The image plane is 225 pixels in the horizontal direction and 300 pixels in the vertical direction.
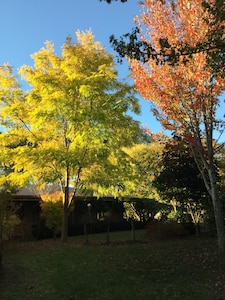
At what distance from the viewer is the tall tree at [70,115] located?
13805mm

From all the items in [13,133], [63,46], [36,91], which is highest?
[63,46]

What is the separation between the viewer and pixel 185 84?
1098 centimetres

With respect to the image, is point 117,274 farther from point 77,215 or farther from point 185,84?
point 77,215

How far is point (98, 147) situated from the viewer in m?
13.6

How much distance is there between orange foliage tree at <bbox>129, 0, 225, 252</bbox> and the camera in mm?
10742

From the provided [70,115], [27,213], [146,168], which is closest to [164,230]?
[70,115]

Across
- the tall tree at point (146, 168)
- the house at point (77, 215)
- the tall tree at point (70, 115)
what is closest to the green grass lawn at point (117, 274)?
the tall tree at point (70, 115)

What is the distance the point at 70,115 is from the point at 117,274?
7.33m

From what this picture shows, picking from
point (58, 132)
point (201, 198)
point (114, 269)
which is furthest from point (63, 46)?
point (114, 269)

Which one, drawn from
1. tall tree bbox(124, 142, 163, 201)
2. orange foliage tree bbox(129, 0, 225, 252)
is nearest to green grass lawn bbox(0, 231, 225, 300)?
orange foliage tree bbox(129, 0, 225, 252)

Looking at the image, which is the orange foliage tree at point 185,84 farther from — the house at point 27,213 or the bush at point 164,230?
the house at point 27,213

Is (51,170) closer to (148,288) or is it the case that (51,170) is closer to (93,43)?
(93,43)

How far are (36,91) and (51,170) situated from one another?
3.43 m

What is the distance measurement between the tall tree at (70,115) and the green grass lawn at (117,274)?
371 cm
